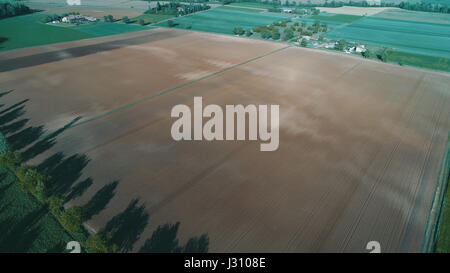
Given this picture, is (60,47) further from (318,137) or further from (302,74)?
(318,137)

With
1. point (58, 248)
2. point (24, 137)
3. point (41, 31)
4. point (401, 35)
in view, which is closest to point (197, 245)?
point (58, 248)

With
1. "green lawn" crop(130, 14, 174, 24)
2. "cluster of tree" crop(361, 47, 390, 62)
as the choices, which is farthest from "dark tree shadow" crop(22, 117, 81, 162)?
"green lawn" crop(130, 14, 174, 24)

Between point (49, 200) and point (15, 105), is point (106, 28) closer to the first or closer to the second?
point (15, 105)

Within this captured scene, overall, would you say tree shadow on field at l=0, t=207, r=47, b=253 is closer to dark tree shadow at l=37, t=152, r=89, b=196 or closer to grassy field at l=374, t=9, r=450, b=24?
dark tree shadow at l=37, t=152, r=89, b=196

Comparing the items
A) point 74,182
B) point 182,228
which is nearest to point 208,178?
point 182,228

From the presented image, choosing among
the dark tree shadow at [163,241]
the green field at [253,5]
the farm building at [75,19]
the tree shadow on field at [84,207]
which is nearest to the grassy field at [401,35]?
the green field at [253,5]
